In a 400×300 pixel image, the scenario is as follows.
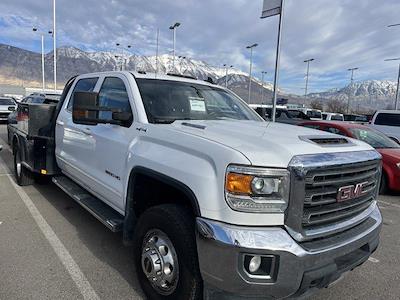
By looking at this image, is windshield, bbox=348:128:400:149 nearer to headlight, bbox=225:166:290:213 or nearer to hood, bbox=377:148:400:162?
hood, bbox=377:148:400:162

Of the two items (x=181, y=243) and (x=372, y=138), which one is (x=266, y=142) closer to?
(x=181, y=243)

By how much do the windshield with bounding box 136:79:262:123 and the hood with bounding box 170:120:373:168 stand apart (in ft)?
1.16

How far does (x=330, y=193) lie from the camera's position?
104 inches

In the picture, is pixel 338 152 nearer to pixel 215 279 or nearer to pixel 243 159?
pixel 243 159

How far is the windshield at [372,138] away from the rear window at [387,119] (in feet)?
18.2

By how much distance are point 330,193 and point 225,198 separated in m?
0.78

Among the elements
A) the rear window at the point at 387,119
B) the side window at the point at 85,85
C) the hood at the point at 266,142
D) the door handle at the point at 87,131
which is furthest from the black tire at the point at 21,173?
the rear window at the point at 387,119

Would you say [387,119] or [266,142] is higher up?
[266,142]

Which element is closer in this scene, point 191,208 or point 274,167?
point 274,167

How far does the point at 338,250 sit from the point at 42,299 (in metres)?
2.45

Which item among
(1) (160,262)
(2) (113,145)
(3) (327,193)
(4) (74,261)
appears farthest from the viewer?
(4) (74,261)

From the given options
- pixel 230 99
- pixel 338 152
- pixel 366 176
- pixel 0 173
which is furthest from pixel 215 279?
pixel 0 173

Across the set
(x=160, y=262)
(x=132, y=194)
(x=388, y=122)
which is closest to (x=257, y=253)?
(x=160, y=262)

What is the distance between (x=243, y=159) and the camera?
2.42m
